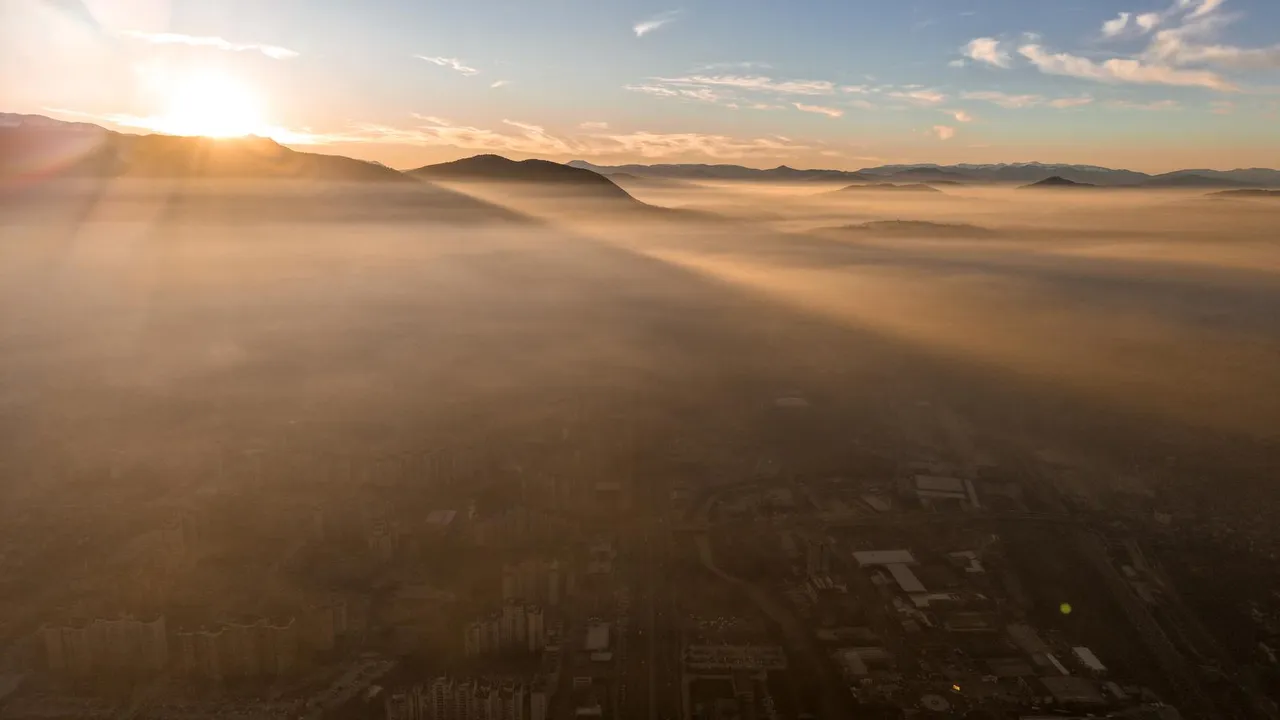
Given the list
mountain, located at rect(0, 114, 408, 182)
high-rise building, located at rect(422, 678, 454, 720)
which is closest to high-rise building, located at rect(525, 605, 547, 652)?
high-rise building, located at rect(422, 678, 454, 720)

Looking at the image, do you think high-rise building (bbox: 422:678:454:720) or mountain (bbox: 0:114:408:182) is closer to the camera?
high-rise building (bbox: 422:678:454:720)

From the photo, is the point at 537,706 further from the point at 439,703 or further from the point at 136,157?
the point at 136,157

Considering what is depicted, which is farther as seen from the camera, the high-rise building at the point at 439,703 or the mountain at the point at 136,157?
the mountain at the point at 136,157

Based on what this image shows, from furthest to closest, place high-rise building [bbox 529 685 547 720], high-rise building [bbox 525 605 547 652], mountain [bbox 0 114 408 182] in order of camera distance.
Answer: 1. mountain [bbox 0 114 408 182]
2. high-rise building [bbox 525 605 547 652]
3. high-rise building [bbox 529 685 547 720]

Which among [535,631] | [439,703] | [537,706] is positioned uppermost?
[535,631]

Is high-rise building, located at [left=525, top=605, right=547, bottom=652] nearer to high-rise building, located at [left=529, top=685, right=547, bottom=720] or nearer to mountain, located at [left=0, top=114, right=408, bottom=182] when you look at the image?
high-rise building, located at [left=529, top=685, right=547, bottom=720]

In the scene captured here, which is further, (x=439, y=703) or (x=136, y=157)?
(x=136, y=157)

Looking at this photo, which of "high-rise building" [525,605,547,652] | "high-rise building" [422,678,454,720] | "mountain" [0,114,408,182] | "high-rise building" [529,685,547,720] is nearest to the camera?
"high-rise building" [422,678,454,720]

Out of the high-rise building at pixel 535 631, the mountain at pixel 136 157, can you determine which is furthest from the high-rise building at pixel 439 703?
the mountain at pixel 136 157

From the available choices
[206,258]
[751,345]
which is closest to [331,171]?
[206,258]

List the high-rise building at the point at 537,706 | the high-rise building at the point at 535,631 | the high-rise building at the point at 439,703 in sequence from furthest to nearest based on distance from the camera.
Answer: the high-rise building at the point at 535,631 → the high-rise building at the point at 537,706 → the high-rise building at the point at 439,703

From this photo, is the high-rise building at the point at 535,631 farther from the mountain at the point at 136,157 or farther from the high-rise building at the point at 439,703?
the mountain at the point at 136,157

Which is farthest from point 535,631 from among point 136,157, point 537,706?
point 136,157
